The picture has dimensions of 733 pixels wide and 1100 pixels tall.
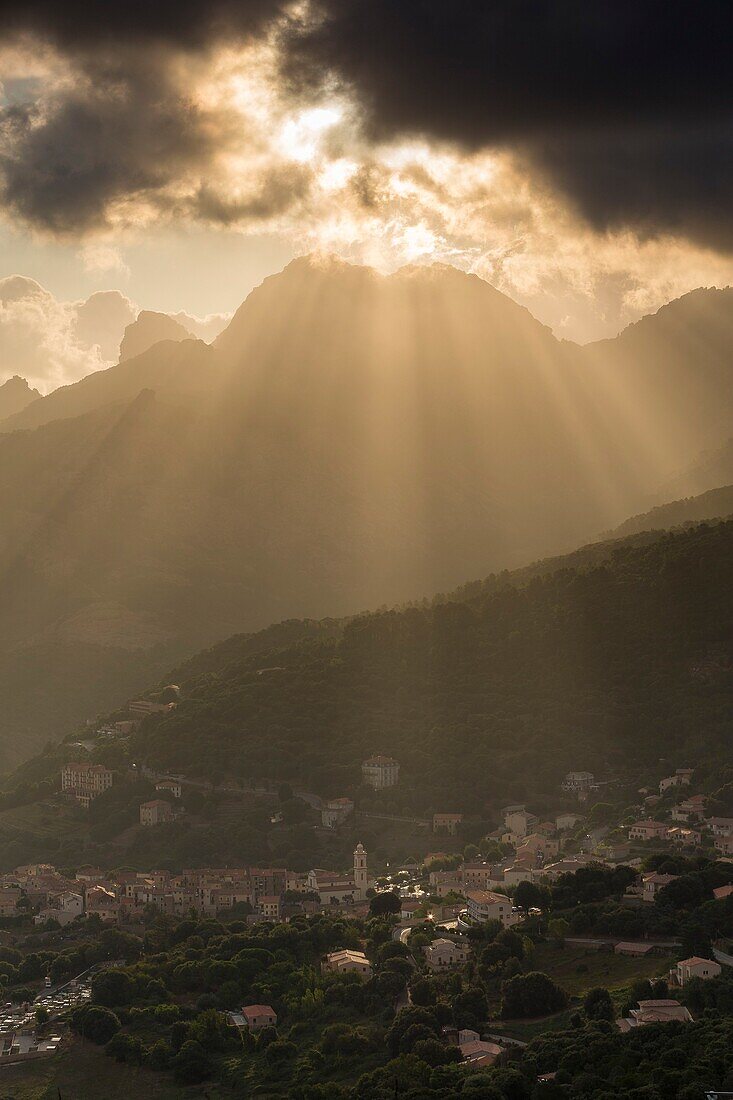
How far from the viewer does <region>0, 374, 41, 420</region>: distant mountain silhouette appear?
18300 cm

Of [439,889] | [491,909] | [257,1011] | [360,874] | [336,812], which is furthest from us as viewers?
[336,812]

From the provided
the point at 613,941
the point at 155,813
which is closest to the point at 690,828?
the point at 613,941

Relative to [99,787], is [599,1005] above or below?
below

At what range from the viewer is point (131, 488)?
127 m

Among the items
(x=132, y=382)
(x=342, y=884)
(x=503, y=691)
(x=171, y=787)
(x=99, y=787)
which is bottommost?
(x=342, y=884)

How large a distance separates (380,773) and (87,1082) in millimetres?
25656

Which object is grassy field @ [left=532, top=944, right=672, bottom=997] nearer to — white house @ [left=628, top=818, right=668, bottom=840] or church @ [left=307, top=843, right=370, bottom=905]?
church @ [left=307, top=843, right=370, bottom=905]

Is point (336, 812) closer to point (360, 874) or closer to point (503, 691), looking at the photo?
point (360, 874)

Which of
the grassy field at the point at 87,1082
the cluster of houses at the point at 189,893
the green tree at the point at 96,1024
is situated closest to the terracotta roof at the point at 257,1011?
the green tree at the point at 96,1024

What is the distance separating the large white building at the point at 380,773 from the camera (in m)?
59.8

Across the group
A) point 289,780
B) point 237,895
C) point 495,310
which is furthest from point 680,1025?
point 495,310

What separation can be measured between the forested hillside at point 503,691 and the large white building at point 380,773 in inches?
23.4

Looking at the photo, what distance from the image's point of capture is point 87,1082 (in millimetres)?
35406

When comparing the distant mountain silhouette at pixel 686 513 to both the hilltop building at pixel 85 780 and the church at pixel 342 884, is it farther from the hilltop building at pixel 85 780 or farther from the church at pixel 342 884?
the church at pixel 342 884
